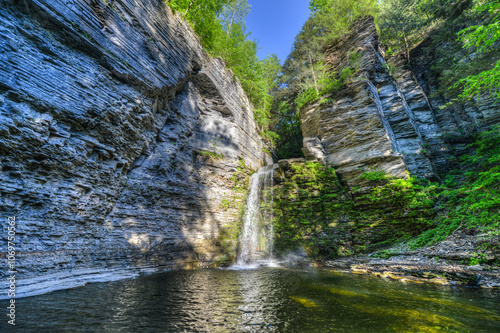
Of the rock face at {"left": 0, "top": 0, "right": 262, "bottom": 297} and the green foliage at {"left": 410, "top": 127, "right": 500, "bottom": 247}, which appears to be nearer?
the rock face at {"left": 0, "top": 0, "right": 262, "bottom": 297}

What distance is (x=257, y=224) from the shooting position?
503 inches

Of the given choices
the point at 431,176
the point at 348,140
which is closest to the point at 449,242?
the point at 431,176

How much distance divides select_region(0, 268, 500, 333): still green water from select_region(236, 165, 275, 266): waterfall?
6.45m

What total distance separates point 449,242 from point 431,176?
18.8ft

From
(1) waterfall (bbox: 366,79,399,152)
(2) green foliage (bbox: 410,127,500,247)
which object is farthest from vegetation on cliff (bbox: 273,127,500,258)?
(1) waterfall (bbox: 366,79,399,152)

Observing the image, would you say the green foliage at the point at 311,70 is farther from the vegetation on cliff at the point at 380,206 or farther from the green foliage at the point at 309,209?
the vegetation on cliff at the point at 380,206

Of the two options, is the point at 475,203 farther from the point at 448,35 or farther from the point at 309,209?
the point at 448,35

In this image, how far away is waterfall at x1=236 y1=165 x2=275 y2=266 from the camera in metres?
11.6

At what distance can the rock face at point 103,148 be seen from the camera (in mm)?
5090

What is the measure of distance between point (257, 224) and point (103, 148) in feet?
31.1

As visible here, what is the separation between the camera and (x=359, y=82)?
13.2 metres

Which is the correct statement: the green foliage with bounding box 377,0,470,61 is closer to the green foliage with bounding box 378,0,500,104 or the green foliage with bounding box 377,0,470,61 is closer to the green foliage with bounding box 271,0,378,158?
the green foliage with bounding box 378,0,500,104

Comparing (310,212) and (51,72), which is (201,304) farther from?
(310,212)

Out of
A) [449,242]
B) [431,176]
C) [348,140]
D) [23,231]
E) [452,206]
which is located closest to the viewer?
[23,231]
